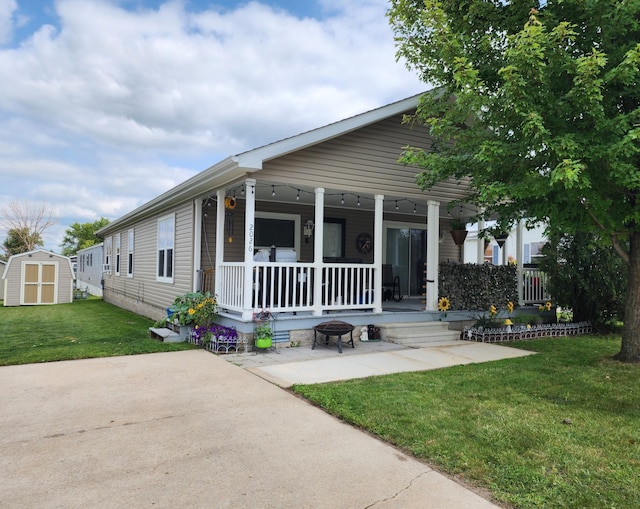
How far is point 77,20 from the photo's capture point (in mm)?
9383

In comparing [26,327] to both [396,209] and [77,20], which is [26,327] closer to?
[77,20]

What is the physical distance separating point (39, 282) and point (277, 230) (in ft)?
44.6

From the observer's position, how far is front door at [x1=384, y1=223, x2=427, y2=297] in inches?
462

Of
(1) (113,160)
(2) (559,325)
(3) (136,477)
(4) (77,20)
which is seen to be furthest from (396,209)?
(1) (113,160)

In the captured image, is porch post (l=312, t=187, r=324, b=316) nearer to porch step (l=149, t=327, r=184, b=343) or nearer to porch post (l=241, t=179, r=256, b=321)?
porch post (l=241, t=179, r=256, b=321)

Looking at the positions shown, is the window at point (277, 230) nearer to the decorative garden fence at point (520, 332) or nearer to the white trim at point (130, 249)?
the decorative garden fence at point (520, 332)

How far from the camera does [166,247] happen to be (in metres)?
10.7

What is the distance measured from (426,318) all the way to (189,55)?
9.21 m

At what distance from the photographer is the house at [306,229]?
279 inches

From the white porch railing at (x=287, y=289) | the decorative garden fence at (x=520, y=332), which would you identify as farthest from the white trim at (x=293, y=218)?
the decorative garden fence at (x=520, y=332)

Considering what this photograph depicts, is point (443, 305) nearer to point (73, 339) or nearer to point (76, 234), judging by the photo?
point (73, 339)

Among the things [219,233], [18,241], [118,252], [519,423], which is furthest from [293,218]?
[18,241]

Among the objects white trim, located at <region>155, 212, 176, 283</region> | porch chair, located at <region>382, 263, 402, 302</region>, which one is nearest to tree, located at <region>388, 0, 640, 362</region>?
porch chair, located at <region>382, 263, 402, 302</region>

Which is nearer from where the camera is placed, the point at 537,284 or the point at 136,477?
the point at 136,477
